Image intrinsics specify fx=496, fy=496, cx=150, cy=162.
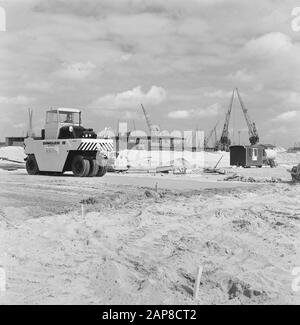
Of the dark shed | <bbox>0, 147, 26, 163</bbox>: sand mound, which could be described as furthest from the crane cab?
the dark shed

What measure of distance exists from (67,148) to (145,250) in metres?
14.9

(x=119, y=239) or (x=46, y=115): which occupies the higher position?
(x=46, y=115)

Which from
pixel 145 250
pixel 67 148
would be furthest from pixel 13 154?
pixel 145 250

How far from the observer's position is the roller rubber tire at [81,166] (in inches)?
846

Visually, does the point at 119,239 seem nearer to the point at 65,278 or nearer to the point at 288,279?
the point at 65,278

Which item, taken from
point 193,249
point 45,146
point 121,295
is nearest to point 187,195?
point 193,249

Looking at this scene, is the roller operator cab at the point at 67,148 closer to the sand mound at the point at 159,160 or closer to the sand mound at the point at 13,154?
the sand mound at the point at 159,160

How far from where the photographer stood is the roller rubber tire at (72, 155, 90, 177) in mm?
21484

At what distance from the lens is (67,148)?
72.9 feet

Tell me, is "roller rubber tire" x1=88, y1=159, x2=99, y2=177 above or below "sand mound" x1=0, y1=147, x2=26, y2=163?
→ below

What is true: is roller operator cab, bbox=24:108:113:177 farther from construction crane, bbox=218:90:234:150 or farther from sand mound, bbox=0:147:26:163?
construction crane, bbox=218:90:234:150

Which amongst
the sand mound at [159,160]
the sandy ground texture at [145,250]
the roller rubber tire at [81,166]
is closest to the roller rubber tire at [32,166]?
the roller rubber tire at [81,166]
